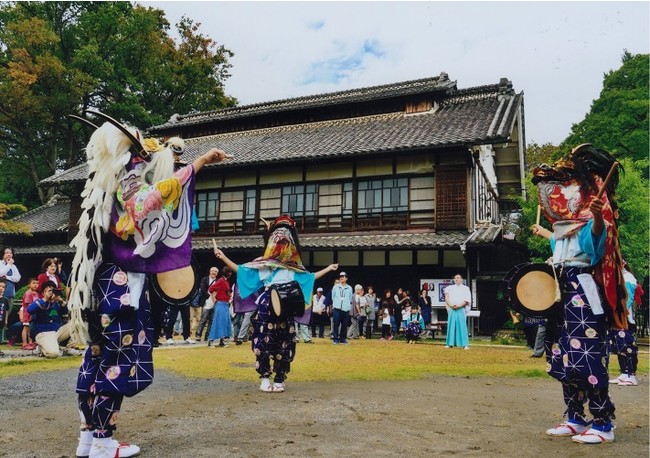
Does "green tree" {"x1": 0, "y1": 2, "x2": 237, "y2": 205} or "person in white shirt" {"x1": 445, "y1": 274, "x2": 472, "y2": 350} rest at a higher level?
"green tree" {"x1": 0, "y1": 2, "x2": 237, "y2": 205}

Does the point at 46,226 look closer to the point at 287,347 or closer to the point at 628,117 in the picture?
the point at 287,347

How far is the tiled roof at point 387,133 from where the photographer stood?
59.9 ft

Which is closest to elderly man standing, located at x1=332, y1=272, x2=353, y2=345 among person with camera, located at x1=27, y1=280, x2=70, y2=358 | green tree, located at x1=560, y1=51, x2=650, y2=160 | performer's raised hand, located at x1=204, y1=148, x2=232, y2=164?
person with camera, located at x1=27, y1=280, x2=70, y2=358

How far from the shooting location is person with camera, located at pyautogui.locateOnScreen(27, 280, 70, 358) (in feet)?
30.5

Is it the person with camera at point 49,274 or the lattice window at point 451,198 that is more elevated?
the lattice window at point 451,198

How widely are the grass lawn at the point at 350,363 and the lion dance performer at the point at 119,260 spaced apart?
400 centimetres

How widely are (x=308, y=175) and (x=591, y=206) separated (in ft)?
56.0

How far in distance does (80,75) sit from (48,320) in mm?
23683

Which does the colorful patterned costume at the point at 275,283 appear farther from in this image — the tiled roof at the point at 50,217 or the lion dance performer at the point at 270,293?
the tiled roof at the point at 50,217

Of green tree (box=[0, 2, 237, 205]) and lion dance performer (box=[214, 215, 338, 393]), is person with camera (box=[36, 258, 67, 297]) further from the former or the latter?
green tree (box=[0, 2, 237, 205])

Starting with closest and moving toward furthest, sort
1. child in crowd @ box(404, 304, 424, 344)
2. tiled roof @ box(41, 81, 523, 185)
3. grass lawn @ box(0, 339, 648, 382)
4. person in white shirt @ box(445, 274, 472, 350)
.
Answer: grass lawn @ box(0, 339, 648, 382) → person in white shirt @ box(445, 274, 472, 350) → child in crowd @ box(404, 304, 424, 344) → tiled roof @ box(41, 81, 523, 185)

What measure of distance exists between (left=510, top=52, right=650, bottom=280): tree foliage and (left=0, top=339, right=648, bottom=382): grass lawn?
6.08m

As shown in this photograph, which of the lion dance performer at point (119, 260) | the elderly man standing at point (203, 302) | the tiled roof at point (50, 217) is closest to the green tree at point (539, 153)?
the elderly man standing at point (203, 302)

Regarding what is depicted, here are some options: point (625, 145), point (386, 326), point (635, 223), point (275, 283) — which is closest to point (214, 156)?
point (275, 283)
